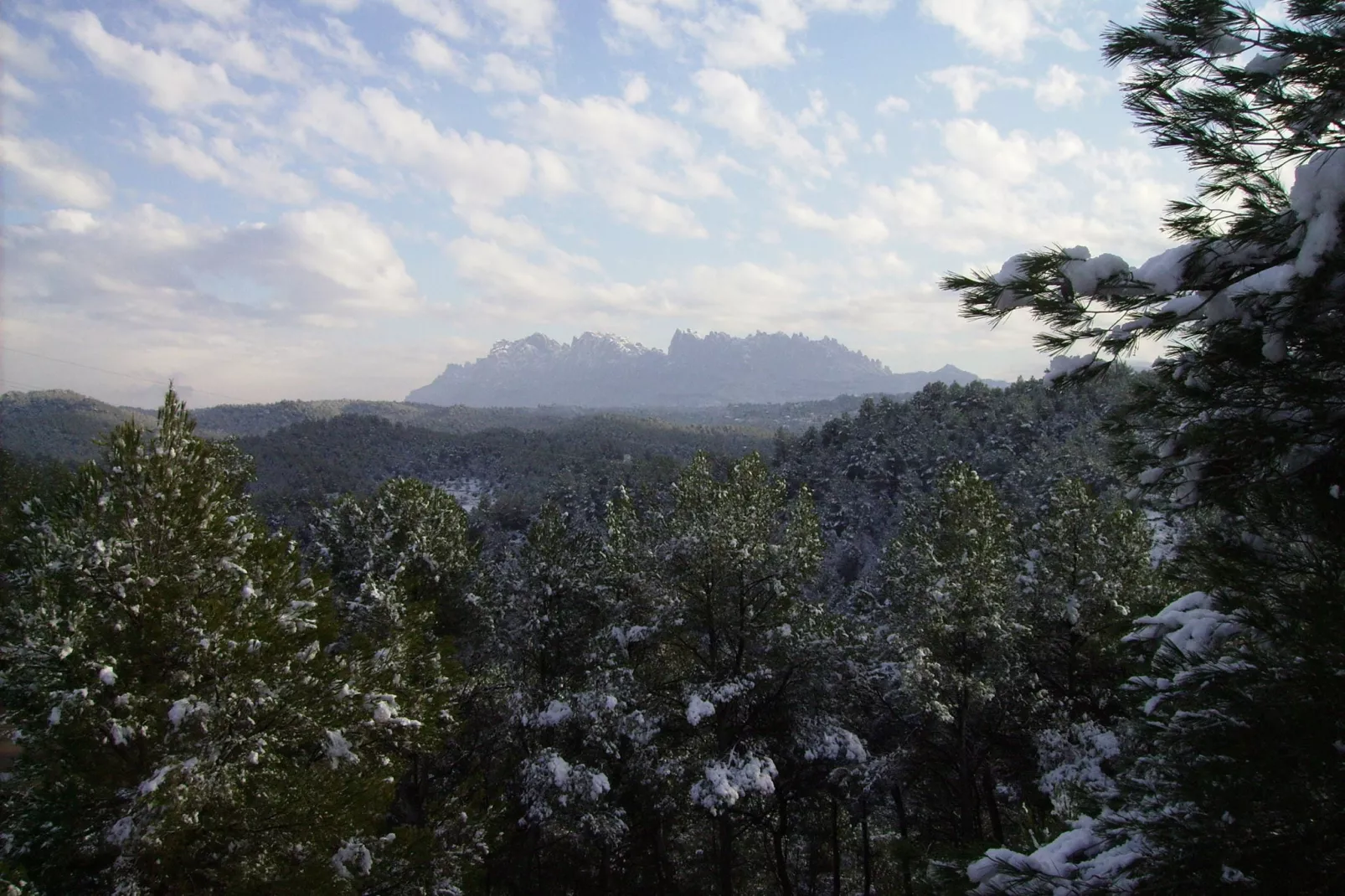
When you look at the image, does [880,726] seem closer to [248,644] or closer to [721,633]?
[721,633]

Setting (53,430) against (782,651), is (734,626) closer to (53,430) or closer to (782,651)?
(782,651)

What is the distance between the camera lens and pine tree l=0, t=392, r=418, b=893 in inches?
283

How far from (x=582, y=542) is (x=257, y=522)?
7.87 metres

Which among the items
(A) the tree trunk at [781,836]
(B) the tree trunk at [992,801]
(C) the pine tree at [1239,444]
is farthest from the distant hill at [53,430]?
(C) the pine tree at [1239,444]

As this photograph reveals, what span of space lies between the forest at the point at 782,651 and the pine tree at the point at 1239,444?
0.7 inches

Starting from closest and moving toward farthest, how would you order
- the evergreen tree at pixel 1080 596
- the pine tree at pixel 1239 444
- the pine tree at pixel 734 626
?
the pine tree at pixel 1239 444
the pine tree at pixel 734 626
the evergreen tree at pixel 1080 596

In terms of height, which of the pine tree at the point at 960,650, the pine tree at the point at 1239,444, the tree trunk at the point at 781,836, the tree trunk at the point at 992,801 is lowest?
the tree trunk at the point at 781,836

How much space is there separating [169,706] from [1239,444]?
32.4ft

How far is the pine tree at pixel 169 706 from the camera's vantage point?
720 centimetres

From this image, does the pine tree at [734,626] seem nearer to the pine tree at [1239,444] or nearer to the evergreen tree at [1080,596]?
the evergreen tree at [1080,596]

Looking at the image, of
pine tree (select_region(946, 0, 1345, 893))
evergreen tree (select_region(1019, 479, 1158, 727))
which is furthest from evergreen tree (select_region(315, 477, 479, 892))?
evergreen tree (select_region(1019, 479, 1158, 727))

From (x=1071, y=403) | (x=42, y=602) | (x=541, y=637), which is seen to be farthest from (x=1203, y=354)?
(x=1071, y=403)

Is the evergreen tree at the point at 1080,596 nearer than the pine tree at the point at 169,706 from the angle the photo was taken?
No

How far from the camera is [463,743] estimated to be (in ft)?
57.1
